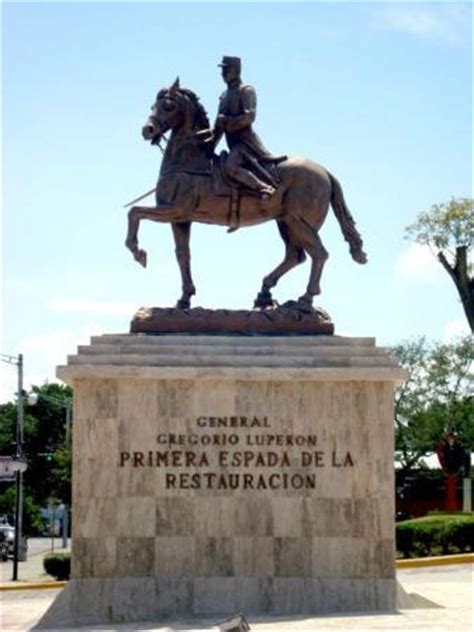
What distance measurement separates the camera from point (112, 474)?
1870cm

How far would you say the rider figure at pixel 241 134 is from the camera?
2022 cm

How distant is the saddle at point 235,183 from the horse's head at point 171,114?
798 mm

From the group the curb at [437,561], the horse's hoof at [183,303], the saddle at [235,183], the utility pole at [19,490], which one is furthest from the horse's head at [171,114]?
the utility pole at [19,490]

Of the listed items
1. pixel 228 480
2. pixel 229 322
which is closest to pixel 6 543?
pixel 229 322

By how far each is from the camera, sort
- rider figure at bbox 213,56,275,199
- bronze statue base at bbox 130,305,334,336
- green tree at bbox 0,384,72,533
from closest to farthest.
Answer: bronze statue base at bbox 130,305,334,336, rider figure at bbox 213,56,275,199, green tree at bbox 0,384,72,533

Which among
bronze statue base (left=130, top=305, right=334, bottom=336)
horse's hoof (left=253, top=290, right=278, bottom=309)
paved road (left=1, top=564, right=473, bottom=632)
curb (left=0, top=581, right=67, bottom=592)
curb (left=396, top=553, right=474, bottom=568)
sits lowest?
curb (left=0, top=581, right=67, bottom=592)

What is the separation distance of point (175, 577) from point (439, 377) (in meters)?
38.4

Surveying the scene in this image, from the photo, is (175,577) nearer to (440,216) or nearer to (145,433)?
(145,433)

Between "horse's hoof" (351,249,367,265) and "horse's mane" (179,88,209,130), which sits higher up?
"horse's mane" (179,88,209,130)

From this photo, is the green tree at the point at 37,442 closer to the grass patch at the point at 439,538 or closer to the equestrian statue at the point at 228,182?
the grass patch at the point at 439,538

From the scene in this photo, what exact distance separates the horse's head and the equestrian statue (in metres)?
0.01

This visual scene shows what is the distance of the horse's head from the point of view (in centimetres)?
2044

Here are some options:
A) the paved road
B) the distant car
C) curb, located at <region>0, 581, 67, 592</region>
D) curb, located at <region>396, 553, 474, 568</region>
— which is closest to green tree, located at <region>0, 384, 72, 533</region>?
the distant car

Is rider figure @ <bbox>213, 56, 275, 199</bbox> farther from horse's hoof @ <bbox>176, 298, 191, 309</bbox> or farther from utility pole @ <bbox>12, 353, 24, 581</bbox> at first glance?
utility pole @ <bbox>12, 353, 24, 581</bbox>
